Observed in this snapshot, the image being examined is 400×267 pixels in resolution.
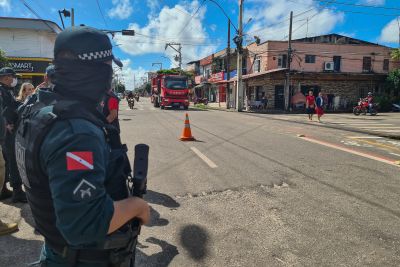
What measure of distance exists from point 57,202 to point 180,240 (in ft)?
8.58

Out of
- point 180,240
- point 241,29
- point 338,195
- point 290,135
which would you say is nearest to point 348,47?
point 241,29

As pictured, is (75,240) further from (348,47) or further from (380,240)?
(348,47)

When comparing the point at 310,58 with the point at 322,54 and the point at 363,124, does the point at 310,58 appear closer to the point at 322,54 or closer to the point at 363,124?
the point at 322,54

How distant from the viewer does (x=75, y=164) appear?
136cm

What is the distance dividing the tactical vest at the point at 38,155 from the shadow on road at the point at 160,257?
1.87 meters

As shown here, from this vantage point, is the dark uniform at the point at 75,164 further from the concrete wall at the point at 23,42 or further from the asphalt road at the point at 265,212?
the concrete wall at the point at 23,42

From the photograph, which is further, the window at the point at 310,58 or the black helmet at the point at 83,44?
the window at the point at 310,58

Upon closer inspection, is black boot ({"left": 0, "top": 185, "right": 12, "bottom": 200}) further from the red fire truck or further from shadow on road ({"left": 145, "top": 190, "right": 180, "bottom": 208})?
the red fire truck

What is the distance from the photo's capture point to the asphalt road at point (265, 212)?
351cm

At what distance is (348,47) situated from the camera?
3881 cm

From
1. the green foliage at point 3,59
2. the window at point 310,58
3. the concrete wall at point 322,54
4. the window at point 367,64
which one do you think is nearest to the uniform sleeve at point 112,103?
the green foliage at point 3,59

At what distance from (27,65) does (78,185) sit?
3076 centimetres

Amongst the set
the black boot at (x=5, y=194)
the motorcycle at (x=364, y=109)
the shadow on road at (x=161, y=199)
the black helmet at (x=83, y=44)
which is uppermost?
the black helmet at (x=83, y=44)

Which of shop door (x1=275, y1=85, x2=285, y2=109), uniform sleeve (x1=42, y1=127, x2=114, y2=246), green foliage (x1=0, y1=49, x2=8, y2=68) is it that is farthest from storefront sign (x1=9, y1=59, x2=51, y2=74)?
uniform sleeve (x1=42, y1=127, x2=114, y2=246)
